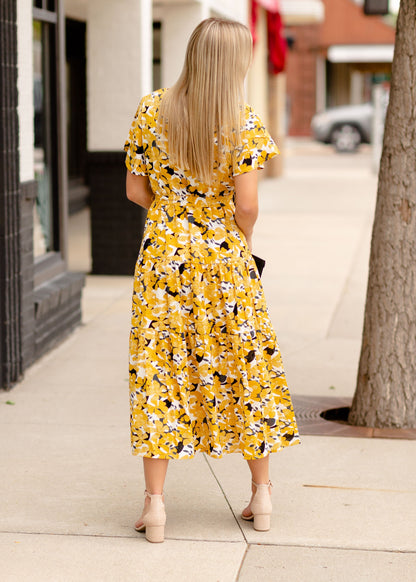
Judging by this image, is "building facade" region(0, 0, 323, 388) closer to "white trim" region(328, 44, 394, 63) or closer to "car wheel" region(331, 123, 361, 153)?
"car wheel" region(331, 123, 361, 153)

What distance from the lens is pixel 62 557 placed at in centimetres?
396

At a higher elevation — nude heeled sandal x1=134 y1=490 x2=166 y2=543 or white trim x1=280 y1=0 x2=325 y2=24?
white trim x1=280 y1=0 x2=325 y2=24

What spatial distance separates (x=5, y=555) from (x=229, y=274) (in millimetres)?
1281

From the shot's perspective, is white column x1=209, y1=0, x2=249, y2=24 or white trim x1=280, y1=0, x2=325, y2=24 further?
white trim x1=280, y1=0, x2=325, y2=24

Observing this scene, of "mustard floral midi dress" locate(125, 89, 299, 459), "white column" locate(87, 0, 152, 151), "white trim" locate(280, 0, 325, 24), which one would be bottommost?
"mustard floral midi dress" locate(125, 89, 299, 459)

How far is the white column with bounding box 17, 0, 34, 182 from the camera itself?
6.62 metres

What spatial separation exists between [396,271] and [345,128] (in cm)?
2885

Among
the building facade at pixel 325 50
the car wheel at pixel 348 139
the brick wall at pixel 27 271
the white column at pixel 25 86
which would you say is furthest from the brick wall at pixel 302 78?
the brick wall at pixel 27 271

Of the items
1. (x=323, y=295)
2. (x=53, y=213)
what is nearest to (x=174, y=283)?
(x=53, y=213)

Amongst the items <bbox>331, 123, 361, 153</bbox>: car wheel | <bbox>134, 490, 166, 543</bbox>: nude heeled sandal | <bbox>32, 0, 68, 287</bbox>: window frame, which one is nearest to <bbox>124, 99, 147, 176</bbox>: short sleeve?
<bbox>134, 490, 166, 543</bbox>: nude heeled sandal

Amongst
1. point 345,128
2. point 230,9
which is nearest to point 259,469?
point 230,9

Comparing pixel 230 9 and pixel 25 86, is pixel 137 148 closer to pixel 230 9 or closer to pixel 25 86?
pixel 25 86

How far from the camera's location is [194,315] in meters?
4.05

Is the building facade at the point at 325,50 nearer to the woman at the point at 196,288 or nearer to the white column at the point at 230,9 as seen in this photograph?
the white column at the point at 230,9
